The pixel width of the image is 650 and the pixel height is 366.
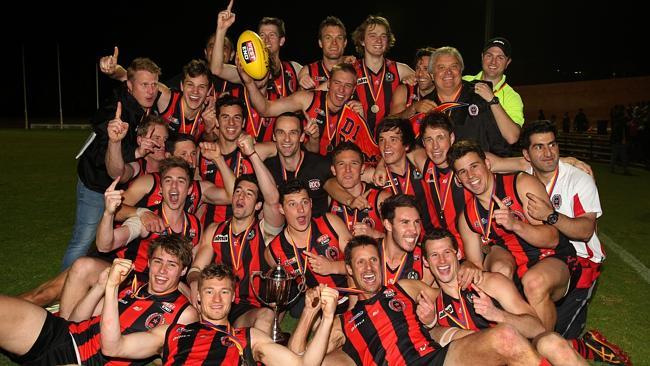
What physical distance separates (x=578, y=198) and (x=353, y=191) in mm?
1977

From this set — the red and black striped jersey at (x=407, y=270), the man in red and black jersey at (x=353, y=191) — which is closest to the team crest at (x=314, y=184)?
the man in red and black jersey at (x=353, y=191)

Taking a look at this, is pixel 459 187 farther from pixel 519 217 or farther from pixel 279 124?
pixel 279 124

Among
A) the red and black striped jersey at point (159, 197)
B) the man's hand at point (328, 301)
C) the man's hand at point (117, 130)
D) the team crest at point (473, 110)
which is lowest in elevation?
the man's hand at point (328, 301)

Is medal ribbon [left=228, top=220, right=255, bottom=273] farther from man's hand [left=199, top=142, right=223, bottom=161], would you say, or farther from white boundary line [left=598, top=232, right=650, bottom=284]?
white boundary line [left=598, top=232, right=650, bottom=284]

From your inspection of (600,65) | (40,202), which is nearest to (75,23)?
(600,65)

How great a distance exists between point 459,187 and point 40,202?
881 centimetres

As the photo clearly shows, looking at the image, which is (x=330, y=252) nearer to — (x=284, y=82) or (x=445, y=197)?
(x=445, y=197)

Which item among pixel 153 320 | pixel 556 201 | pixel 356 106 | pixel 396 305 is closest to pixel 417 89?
pixel 356 106

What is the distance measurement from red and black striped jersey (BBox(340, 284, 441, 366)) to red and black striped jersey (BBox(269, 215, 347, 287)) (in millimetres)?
933

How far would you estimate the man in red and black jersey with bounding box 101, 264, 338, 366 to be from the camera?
3721mm

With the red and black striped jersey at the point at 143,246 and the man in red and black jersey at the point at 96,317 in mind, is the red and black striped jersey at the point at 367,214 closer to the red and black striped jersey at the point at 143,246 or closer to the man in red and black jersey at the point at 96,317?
the red and black striped jersey at the point at 143,246

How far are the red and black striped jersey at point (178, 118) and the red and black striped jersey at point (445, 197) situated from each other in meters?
2.55

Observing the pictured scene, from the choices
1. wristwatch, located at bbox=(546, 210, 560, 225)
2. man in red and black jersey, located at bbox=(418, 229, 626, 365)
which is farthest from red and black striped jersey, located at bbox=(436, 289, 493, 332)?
wristwatch, located at bbox=(546, 210, 560, 225)

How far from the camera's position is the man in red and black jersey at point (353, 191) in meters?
5.80
